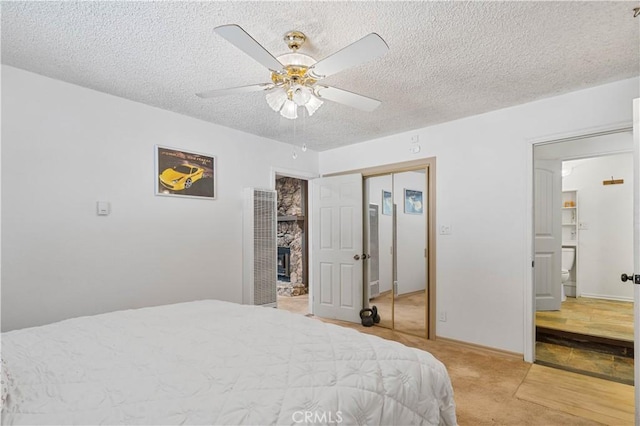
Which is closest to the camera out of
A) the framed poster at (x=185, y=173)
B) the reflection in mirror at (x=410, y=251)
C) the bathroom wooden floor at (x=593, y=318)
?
the framed poster at (x=185, y=173)

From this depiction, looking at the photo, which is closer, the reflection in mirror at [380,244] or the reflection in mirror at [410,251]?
the reflection in mirror at [410,251]

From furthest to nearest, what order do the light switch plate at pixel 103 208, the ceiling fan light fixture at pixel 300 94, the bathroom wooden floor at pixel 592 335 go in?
the bathroom wooden floor at pixel 592 335
the light switch plate at pixel 103 208
the ceiling fan light fixture at pixel 300 94

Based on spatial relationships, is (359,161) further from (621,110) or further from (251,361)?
(251,361)

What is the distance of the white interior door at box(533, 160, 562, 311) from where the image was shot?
4395 mm

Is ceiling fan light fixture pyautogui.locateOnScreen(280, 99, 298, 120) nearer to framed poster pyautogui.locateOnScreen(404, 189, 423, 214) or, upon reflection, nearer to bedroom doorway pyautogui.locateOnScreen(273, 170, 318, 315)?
framed poster pyautogui.locateOnScreen(404, 189, 423, 214)

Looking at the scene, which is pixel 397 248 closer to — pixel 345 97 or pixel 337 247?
pixel 337 247

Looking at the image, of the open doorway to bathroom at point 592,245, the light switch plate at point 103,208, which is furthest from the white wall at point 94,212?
the open doorway to bathroom at point 592,245

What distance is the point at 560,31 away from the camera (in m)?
1.87

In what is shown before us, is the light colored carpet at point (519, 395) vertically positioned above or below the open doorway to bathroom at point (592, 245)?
below

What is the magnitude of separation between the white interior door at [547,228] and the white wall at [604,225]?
42.9 inches

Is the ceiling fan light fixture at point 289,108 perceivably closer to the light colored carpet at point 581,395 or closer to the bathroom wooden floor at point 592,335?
the light colored carpet at point 581,395

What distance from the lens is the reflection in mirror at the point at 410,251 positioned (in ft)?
13.1

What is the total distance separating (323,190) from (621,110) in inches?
124


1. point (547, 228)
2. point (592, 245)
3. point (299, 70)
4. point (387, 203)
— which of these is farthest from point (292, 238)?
point (592, 245)
